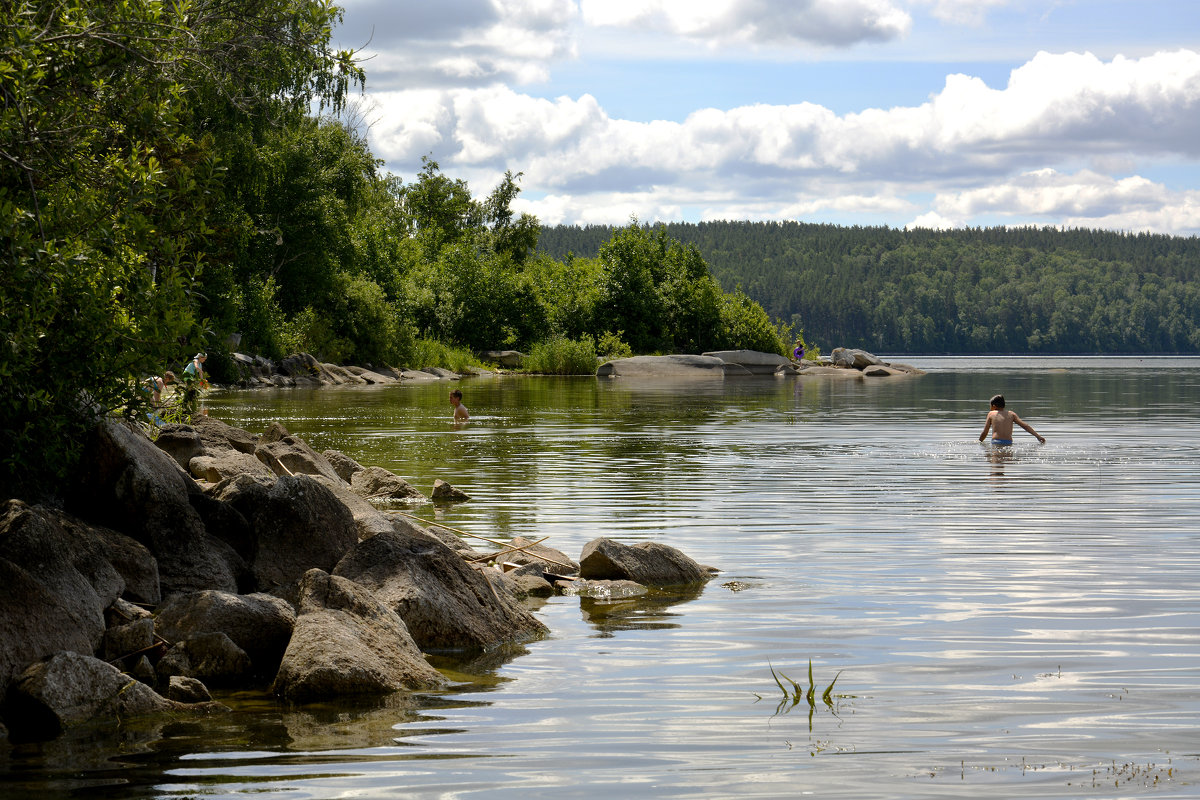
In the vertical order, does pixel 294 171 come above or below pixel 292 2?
above

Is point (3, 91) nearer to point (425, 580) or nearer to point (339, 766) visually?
point (425, 580)

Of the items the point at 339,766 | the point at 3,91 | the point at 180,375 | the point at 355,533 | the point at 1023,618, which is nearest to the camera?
the point at 339,766

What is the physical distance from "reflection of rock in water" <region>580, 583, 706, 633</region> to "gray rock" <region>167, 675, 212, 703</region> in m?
3.36

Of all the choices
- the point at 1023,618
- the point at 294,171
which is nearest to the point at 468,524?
the point at 1023,618

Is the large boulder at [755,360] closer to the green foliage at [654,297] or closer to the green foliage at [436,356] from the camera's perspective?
the green foliage at [654,297]

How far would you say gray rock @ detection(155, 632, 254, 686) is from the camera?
8.33m

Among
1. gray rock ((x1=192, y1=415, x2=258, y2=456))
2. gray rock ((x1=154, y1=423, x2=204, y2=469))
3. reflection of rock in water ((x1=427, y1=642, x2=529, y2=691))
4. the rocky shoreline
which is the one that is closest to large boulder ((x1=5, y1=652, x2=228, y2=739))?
reflection of rock in water ((x1=427, y1=642, x2=529, y2=691))

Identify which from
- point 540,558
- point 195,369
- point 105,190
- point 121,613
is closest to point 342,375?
point 195,369

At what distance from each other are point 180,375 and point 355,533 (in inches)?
109

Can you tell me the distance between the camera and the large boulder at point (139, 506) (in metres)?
10.0

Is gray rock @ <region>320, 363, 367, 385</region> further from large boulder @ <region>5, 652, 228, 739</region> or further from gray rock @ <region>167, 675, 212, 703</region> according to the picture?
large boulder @ <region>5, 652, 228, 739</region>

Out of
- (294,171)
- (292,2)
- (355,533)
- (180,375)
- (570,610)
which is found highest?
(294,171)

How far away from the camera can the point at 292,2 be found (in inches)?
492

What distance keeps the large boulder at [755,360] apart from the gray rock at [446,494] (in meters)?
57.0
